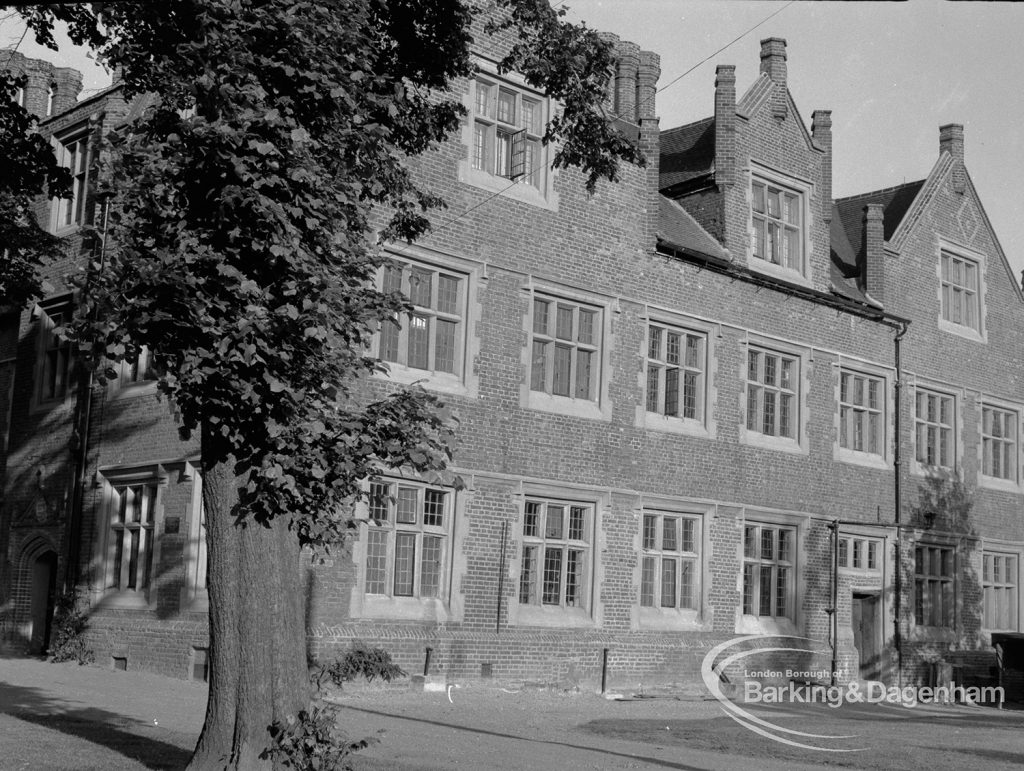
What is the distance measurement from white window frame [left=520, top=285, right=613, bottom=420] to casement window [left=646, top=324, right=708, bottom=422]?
3.75 ft

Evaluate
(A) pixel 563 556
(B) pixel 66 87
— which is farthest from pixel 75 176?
(A) pixel 563 556

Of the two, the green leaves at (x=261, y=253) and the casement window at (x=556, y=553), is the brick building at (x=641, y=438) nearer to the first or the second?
the casement window at (x=556, y=553)

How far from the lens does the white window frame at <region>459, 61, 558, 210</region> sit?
66.1ft

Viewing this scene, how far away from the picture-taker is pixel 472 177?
20.1 m

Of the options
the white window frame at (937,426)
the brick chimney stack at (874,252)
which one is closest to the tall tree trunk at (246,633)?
the brick chimney stack at (874,252)

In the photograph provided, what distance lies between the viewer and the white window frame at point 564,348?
2053 centimetres

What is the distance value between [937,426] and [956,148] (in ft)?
22.9

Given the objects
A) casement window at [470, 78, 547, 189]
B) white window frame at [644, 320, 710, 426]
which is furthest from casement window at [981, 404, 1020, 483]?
casement window at [470, 78, 547, 189]

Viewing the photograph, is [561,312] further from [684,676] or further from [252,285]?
[252,285]

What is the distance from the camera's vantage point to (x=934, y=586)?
2753cm

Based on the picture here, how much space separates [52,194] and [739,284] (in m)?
14.2

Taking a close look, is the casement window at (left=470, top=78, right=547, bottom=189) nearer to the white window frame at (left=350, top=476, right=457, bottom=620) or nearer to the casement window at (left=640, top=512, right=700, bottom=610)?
the white window frame at (left=350, top=476, right=457, bottom=620)

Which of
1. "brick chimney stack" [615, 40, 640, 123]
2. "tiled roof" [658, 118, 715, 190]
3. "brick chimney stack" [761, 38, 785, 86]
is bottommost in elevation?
"tiled roof" [658, 118, 715, 190]

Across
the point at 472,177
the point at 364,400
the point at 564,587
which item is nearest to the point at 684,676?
the point at 564,587
